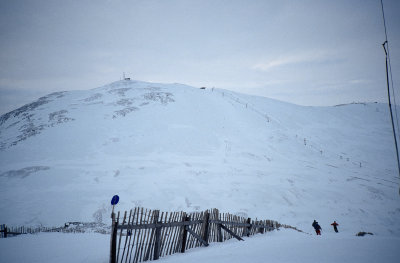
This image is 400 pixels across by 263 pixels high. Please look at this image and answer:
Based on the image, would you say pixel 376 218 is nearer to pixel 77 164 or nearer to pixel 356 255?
pixel 356 255

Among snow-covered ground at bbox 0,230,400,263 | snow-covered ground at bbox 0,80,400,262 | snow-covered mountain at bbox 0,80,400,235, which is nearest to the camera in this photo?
snow-covered ground at bbox 0,230,400,263

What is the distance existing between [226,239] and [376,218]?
1775 cm

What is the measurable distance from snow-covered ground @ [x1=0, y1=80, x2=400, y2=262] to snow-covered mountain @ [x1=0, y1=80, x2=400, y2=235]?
0.15 metres

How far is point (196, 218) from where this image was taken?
810 cm

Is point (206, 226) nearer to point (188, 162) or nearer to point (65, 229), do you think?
point (65, 229)

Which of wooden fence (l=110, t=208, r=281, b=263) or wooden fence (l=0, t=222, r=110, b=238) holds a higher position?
wooden fence (l=110, t=208, r=281, b=263)

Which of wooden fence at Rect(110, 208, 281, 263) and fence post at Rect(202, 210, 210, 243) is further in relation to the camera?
fence post at Rect(202, 210, 210, 243)

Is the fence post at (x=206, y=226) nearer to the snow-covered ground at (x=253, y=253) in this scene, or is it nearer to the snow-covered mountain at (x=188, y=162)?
the snow-covered ground at (x=253, y=253)

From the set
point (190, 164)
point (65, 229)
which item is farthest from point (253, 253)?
point (190, 164)

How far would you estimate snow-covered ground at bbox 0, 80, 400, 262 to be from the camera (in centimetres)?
1967

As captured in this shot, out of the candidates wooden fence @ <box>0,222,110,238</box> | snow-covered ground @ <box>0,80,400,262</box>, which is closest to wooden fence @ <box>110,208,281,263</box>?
snow-covered ground @ <box>0,80,400,262</box>

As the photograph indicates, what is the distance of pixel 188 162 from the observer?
2838cm

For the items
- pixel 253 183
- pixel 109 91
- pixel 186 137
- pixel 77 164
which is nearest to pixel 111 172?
pixel 77 164

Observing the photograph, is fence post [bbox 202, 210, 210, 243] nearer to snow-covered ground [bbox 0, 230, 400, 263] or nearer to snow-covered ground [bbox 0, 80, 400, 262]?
snow-covered ground [bbox 0, 230, 400, 263]
